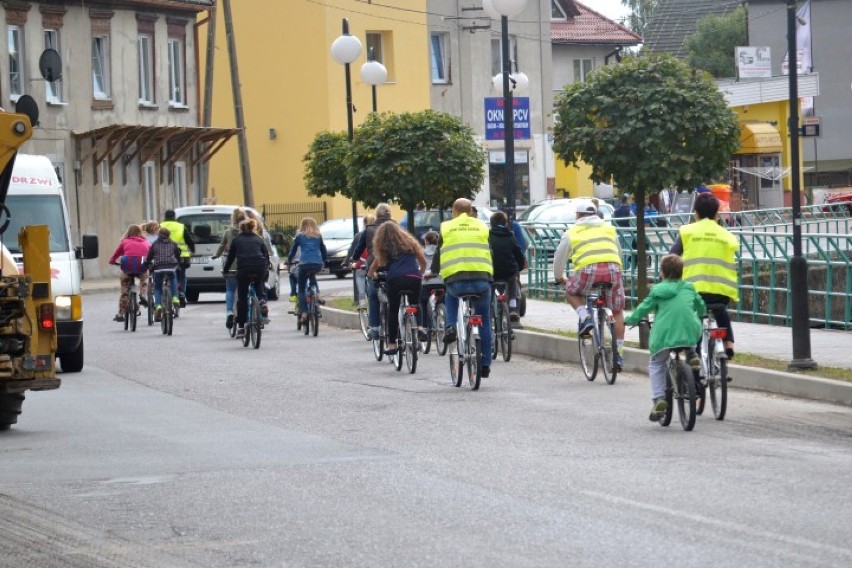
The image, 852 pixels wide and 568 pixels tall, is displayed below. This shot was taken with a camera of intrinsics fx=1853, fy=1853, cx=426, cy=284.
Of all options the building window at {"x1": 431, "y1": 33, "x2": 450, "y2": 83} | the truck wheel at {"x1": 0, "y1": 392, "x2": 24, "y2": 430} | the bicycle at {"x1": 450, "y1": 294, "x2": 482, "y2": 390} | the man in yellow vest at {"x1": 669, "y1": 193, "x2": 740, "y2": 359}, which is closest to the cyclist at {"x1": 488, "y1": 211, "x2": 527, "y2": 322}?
the bicycle at {"x1": 450, "y1": 294, "x2": 482, "y2": 390}

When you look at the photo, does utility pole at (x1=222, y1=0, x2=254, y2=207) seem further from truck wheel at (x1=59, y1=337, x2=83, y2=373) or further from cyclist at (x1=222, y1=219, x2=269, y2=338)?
truck wheel at (x1=59, y1=337, x2=83, y2=373)

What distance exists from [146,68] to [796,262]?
3492cm

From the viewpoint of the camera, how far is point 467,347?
1712 cm

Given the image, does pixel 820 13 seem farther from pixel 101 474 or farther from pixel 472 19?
pixel 101 474

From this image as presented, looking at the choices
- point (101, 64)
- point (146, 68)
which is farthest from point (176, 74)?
point (101, 64)

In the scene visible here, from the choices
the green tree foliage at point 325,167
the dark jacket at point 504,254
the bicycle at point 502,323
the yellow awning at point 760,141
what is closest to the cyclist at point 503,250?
the dark jacket at point 504,254

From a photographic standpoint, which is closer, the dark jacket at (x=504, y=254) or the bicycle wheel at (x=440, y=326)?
the dark jacket at (x=504, y=254)

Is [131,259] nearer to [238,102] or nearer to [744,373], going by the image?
[744,373]

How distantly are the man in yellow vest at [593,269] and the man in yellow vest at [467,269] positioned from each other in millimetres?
774

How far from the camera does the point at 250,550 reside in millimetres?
8656

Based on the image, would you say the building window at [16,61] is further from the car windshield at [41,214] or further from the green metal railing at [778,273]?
the car windshield at [41,214]

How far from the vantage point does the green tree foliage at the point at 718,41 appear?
104000 millimetres

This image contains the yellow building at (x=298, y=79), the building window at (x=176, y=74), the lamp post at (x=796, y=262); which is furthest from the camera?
the yellow building at (x=298, y=79)

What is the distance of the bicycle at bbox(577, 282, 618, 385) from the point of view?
17.4 metres
